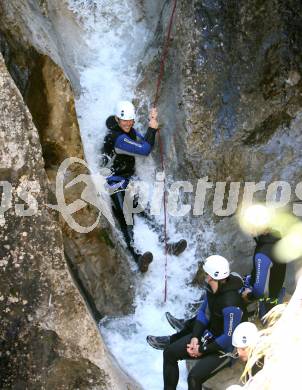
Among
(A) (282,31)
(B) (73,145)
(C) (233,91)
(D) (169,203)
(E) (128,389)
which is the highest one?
(A) (282,31)

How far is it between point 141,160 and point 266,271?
10.9ft

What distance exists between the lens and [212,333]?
816 cm

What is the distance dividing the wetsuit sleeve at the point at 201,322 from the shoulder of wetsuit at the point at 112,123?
315 cm

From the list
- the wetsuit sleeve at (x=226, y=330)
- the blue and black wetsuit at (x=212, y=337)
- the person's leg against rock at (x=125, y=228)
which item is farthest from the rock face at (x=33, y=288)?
the person's leg against rock at (x=125, y=228)

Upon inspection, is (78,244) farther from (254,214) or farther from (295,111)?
(295,111)

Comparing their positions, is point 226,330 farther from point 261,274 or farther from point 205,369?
point 261,274

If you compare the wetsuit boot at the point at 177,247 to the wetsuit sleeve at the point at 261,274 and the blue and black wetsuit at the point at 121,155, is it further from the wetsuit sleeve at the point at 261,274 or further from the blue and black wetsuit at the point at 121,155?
the wetsuit sleeve at the point at 261,274

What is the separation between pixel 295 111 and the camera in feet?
35.7

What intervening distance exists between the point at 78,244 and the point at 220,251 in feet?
9.03

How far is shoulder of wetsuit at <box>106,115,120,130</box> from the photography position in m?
10.0

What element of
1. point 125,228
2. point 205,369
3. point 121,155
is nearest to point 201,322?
point 205,369

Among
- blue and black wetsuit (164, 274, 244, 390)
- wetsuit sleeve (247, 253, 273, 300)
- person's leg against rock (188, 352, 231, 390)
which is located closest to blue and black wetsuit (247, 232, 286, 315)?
wetsuit sleeve (247, 253, 273, 300)

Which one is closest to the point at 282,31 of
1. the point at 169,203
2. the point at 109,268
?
the point at 169,203

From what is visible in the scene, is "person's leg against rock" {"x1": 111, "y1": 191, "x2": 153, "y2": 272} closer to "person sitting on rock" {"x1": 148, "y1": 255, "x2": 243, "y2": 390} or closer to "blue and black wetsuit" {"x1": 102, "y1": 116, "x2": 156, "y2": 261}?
"blue and black wetsuit" {"x1": 102, "y1": 116, "x2": 156, "y2": 261}
